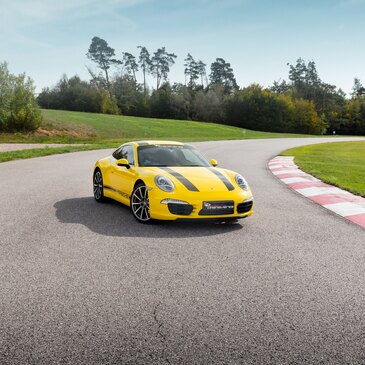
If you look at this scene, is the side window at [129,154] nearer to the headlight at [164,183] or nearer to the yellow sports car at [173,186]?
the yellow sports car at [173,186]

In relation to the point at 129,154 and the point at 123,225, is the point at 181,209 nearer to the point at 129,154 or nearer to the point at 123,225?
the point at 123,225

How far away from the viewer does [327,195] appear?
10.4m

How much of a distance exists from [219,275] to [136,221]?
2821mm

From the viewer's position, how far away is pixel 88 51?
4296 inches

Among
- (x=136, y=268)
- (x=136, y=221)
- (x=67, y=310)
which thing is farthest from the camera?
(x=136, y=221)

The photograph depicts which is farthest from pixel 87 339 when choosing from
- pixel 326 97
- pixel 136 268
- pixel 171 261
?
pixel 326 97

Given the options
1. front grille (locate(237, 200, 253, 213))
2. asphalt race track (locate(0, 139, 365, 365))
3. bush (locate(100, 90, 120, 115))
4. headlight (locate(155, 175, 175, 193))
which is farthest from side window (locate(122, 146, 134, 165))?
bush (locate(100, 90, 120, 115))

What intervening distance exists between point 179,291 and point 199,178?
3.22 metres

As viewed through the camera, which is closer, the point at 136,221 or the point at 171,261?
the point at 171,261

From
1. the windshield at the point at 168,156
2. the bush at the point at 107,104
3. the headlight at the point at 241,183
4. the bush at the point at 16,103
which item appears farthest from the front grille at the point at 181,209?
the bush at the point at 107,104

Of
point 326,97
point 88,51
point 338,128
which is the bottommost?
point 338,128

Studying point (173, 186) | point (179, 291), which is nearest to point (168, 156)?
point (173, 186)

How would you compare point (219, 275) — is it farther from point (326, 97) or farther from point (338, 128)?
point (326, 97)

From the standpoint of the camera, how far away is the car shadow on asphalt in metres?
6.46
